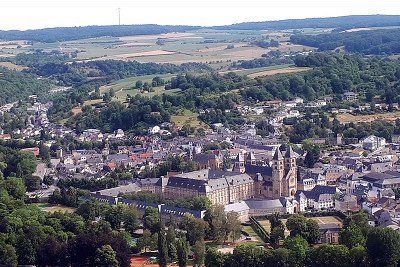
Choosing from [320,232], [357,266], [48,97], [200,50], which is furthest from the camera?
[200,50]

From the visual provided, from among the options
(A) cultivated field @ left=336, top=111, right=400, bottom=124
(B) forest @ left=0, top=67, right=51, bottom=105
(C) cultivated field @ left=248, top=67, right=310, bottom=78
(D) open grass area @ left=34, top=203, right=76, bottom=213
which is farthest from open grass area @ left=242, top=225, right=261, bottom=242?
(B) forest @ left=0, top=67, right=51, bottom=105

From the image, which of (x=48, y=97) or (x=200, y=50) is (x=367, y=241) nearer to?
(x=48, y=97)

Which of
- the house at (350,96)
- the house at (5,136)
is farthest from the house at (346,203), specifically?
the house at (350,96)

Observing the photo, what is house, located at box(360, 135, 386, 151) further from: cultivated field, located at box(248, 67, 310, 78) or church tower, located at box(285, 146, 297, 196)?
cultivated field, located at box(248, 67, 310, 78)

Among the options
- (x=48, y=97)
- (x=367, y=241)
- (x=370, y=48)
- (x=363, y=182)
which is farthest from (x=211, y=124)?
(x=370, y=48)

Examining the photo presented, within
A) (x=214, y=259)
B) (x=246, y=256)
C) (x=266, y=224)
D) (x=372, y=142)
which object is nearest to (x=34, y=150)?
(x=372, y=142)

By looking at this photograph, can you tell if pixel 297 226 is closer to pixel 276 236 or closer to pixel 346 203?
pixel 276 236

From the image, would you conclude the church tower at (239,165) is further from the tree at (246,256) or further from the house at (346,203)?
the tree at (246,256)
